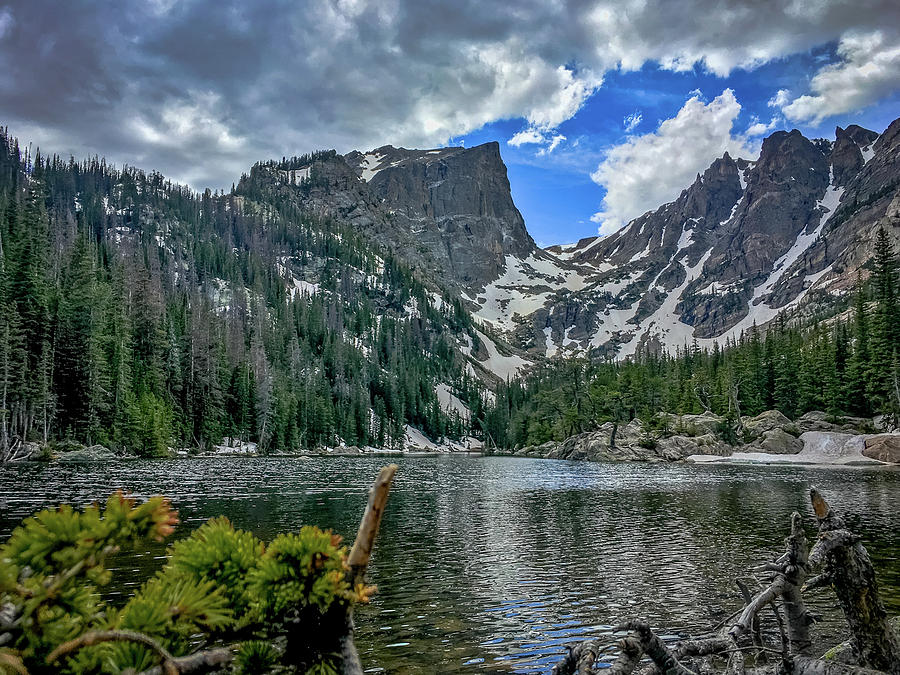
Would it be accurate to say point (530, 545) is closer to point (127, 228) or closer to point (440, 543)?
point (440, 543)

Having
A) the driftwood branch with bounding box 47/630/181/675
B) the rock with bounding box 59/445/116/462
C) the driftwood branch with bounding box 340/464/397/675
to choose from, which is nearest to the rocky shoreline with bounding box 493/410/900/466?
the rock with bounding box 59/445/116/462

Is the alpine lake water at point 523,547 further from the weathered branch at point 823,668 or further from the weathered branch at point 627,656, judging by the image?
the weathered branch at point 627,656

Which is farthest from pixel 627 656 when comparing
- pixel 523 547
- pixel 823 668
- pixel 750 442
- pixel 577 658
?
pixel 750 442

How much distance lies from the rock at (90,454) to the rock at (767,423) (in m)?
82.6

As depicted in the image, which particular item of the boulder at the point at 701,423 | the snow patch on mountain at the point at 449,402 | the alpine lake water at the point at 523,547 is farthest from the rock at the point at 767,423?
the snow patch on mountain at the point at 449,402

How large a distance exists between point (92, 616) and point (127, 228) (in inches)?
7922

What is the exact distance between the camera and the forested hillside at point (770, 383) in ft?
226

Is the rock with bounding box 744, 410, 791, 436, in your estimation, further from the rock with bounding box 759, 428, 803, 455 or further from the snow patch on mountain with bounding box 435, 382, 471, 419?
the snow patch on mountain with bounding box 435, 382, 471, 419

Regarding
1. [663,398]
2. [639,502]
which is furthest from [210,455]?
[663,398]

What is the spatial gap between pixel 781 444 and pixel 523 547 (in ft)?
219

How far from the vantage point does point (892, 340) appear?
217 ft

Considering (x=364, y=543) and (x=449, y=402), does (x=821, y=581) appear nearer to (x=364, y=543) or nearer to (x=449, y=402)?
(x=364, y=543)

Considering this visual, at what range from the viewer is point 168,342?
266 ft

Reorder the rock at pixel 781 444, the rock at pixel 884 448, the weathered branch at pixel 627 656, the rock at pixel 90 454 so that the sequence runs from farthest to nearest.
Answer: the rock at pixel 781 444, the rock at pixel 884 448, the rock at pixel 90 454, the weathered branch at pixel 627 656
